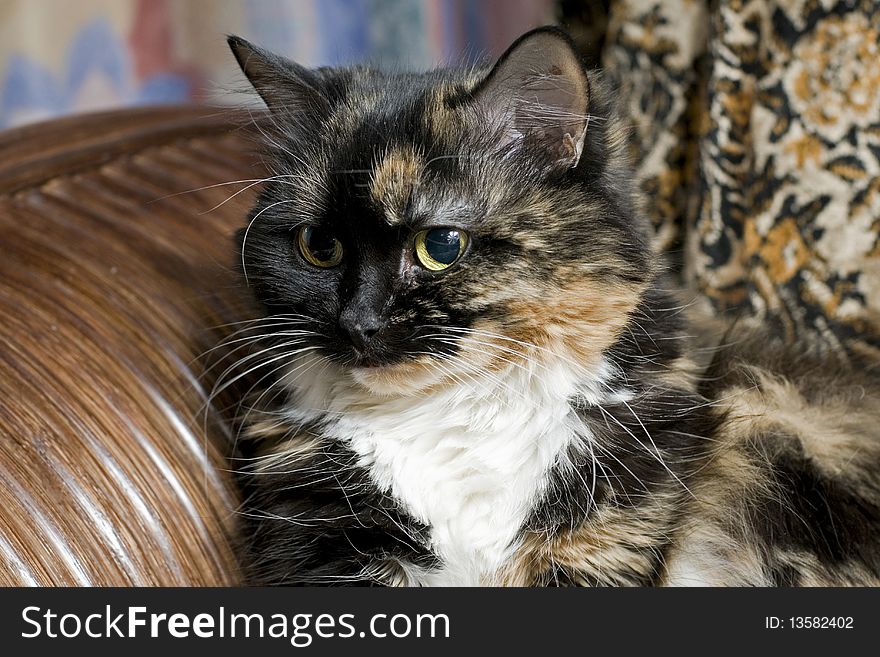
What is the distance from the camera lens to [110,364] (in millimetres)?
1076

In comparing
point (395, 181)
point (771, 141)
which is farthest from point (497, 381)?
point (771, 141)

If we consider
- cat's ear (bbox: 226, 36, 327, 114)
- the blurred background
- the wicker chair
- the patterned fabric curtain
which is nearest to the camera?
the wicker chair

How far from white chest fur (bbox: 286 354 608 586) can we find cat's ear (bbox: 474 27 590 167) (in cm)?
27

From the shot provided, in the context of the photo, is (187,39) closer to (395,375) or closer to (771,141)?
(771,141)

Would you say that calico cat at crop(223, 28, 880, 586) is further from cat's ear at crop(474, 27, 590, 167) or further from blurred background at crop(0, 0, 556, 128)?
blurred background at crop(0, 0, 556, 128)

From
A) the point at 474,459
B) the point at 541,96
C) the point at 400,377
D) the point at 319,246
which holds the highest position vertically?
the point at 541,96

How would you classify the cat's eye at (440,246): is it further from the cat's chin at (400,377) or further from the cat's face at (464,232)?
the cat's chin at (400,377)

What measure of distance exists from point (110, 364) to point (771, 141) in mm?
1154

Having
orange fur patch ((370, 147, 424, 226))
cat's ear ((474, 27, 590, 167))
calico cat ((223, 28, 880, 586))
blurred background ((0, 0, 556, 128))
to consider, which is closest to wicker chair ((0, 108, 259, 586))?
calico cat ((223, 28, 880, 586))

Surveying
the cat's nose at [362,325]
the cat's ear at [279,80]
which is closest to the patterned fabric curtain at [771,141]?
the cat's ear at [279,80]

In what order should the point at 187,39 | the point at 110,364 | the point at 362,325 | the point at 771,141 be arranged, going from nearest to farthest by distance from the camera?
the point at 362,325 < the point at 110,364 < the point at 771,141 < the point at 187,39

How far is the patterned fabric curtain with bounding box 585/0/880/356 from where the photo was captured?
149 cm
